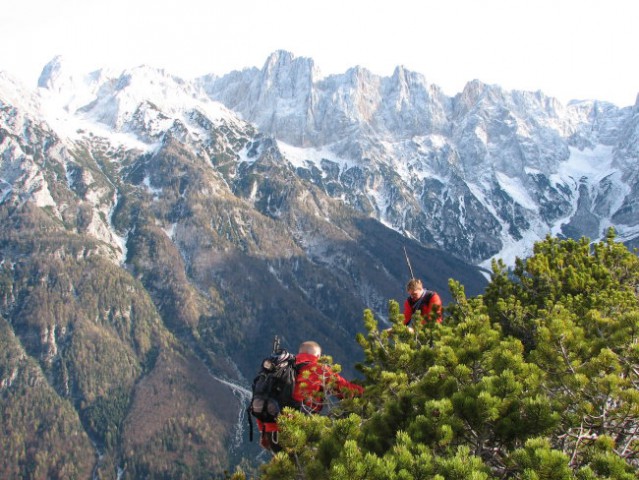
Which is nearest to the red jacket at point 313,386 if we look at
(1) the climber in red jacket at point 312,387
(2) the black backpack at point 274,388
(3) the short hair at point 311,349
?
(1) the climber in red jacket at point 312,387

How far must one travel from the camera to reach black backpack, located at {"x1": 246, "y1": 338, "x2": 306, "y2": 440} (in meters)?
10.7

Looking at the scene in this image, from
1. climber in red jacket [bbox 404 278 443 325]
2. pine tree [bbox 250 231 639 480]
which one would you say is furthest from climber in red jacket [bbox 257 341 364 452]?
climber in red jacket [bbox 404 278 443 325]

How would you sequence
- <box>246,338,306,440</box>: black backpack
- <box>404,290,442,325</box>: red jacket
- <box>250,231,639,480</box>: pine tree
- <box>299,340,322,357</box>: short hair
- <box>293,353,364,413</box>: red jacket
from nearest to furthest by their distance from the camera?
<box>250,231,639,480</box>: pine tree, <box>293,353,364,413</box>: red jacket, <box>246,338,306,440</box>: black backpack, <box>299,340,322,357</box>: short hair, <box>404,290,442,325</box>: red jacket

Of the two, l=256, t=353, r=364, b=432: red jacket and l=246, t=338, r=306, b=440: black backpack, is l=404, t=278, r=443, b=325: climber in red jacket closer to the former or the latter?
l=256, t=353, r=364, b=432: red jacket

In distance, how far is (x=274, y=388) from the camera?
1091 cm

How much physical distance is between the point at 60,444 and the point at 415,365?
22579 cm

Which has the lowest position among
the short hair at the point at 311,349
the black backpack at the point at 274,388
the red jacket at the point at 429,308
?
the black backpack at the point at 274,388

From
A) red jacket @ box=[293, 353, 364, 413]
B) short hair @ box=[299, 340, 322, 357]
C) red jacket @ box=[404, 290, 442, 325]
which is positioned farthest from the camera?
red jacket @ box=[404, 290, 442, 325]

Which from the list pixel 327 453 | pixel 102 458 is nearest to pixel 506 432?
pixel 327 453

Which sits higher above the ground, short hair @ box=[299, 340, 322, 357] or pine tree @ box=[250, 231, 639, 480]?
pine tree @ box=[250, 231, 639, 480]

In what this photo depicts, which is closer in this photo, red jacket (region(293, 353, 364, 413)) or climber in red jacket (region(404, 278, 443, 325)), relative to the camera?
red jacket (region(293, 353, 364, 413))

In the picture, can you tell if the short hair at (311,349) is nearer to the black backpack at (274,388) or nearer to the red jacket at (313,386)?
the red jacket at (313,386)

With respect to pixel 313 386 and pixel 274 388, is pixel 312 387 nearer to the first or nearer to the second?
pixel 313 386

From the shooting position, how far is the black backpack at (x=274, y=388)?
10.7 m
